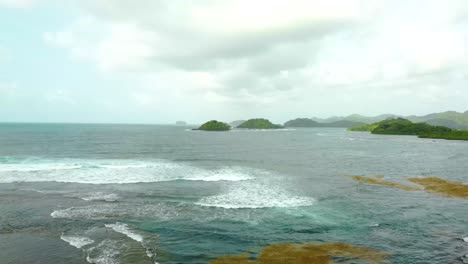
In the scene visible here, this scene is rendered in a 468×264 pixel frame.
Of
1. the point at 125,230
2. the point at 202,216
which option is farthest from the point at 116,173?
the point at 125,230

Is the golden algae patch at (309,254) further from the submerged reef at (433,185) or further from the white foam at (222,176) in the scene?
the white foam at (222,176)

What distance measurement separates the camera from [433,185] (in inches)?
1734

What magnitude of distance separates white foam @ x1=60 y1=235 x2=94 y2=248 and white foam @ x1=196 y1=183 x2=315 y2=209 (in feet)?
40.4

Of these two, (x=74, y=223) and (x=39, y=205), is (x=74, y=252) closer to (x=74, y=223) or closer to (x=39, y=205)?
(x=74, y=223)

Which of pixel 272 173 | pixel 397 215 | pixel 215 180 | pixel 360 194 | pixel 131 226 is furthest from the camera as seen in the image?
pixel 272 173

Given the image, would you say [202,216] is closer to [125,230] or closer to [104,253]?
[125,230]

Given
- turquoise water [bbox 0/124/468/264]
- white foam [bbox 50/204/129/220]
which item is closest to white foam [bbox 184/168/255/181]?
turquoise water [bbox 0/124/468/264]

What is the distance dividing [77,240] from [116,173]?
2913 centimetres

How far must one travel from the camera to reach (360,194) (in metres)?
38.7

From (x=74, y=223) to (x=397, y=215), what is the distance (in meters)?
28.1

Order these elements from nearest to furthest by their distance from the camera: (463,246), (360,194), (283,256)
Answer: (283,256) → (463,246) → (360,194)

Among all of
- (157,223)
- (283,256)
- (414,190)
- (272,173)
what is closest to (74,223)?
(157,223)

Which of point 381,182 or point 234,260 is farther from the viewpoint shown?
point 381,182

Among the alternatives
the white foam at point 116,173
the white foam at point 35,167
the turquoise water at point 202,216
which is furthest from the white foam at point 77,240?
the white foam at point 35,167
